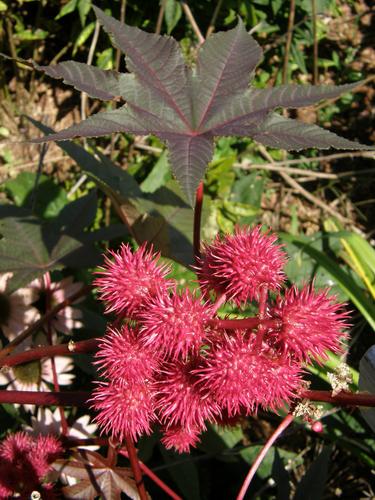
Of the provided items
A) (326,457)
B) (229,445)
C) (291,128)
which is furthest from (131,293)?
(229,445)

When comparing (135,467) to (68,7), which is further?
(68,7)

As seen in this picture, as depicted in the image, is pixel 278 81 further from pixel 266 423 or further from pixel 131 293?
pixel 131 293

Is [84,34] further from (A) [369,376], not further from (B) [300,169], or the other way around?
(A) [369,376]

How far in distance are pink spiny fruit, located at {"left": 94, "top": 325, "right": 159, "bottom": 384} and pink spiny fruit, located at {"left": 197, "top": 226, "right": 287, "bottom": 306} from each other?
0.17 metres

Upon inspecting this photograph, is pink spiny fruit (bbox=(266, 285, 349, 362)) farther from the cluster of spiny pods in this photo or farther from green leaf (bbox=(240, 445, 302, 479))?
green leaf (bbox=(240, 445, 302, 479))

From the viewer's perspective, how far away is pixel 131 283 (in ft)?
3.01

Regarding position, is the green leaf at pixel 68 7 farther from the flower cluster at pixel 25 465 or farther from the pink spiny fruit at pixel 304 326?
the pink spiny fruit at pixel 304 326

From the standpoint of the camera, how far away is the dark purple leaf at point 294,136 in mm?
913

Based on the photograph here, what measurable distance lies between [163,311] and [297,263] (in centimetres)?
143

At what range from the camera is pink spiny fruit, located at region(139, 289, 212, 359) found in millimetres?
848

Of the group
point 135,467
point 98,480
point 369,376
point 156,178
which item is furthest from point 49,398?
point 156,178

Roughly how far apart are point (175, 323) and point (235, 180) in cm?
197

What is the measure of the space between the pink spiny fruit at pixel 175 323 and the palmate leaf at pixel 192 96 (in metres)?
0.22

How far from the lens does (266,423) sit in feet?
7.00
